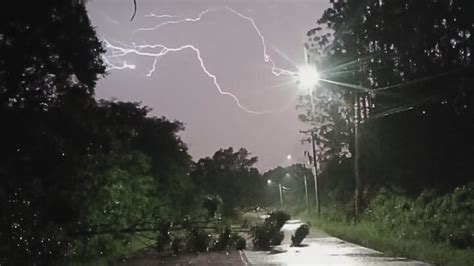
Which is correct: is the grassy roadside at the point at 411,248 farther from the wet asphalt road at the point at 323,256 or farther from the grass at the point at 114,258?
the grass at the point at 114,258

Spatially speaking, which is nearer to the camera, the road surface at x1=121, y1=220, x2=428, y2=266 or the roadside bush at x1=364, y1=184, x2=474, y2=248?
the road surface at x1=121, y1=220, x2=428, y2=266

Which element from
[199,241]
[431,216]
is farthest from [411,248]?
[199,241]

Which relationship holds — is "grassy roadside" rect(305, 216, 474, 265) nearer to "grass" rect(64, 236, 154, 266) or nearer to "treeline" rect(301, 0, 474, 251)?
"treeline" rect(301, 0, 474, 251)

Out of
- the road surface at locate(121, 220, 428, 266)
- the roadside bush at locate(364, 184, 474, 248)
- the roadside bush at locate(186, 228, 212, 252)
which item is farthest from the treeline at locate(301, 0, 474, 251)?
the roadside bush at locate(186, 228, 212, 252)

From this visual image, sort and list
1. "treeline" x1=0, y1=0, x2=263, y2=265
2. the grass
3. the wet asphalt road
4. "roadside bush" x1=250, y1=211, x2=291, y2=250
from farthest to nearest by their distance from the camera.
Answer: "roadside bush" x1=250, y1=211, x2=291, y2=250, the grass, the wet asphalt road, "treeline" x1=0, y1=0, x2=263, y2=265

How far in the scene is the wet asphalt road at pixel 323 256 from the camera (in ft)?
68.4

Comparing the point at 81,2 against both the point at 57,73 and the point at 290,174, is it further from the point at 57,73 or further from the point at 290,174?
the point at 290,174

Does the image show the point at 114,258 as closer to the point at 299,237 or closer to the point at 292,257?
the point at 292,257

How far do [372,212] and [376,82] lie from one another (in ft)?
25.7

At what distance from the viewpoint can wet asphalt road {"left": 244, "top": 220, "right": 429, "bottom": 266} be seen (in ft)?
68.4

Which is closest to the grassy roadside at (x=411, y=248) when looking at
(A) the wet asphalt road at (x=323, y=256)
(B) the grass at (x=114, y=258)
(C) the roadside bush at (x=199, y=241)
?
(A) the wet asphalt road at (x=323, y=256)

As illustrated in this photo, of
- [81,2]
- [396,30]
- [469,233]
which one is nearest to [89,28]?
[81,2]

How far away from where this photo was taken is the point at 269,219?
31188 mm

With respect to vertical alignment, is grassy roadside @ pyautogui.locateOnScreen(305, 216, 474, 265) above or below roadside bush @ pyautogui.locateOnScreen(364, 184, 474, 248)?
below
